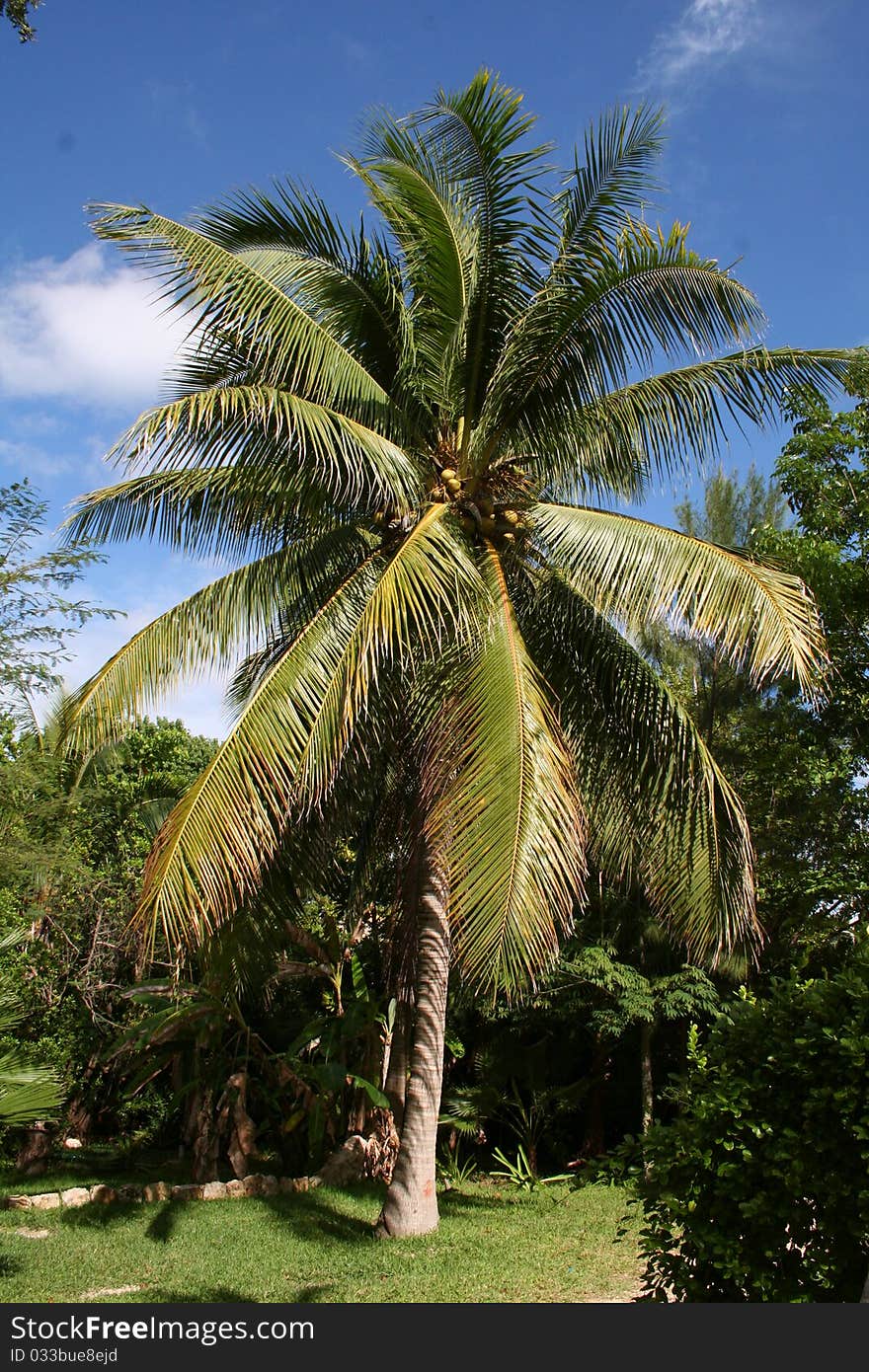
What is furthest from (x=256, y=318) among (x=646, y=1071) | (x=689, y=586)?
(x=646, y=1071)

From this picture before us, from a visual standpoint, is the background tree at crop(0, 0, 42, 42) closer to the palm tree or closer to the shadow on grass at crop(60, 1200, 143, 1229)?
the palm tree

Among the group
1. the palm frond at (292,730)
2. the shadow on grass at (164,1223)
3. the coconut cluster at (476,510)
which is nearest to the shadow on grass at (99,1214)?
the shadow on grass at (164,1223)

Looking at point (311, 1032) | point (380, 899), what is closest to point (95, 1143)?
point (311, 1032)

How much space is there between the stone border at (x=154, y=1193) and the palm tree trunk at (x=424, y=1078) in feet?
10.6

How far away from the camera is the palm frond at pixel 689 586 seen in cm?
644

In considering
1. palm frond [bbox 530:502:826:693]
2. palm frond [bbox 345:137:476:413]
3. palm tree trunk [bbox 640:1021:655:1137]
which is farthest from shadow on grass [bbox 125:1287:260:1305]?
palm tree trunk [bbox 640:1021:655:1137]

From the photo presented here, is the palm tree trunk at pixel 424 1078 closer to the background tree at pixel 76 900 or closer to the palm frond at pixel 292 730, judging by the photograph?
the palm frond at pixel 292 730

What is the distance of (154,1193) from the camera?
1094 centimetres

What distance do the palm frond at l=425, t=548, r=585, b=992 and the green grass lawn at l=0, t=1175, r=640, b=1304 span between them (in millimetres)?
1963

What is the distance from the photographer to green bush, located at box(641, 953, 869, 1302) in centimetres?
378

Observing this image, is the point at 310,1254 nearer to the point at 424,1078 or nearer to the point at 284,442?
the point at 424,1078

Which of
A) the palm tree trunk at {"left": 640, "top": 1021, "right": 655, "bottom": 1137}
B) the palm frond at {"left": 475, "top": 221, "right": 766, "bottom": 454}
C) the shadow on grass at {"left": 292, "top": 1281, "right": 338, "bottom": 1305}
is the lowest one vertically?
the shadow on grass at {"left": 292, "top": 1281, "right": 338, "bottom": 1305}

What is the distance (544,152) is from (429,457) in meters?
2.41

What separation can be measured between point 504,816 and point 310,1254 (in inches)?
192
